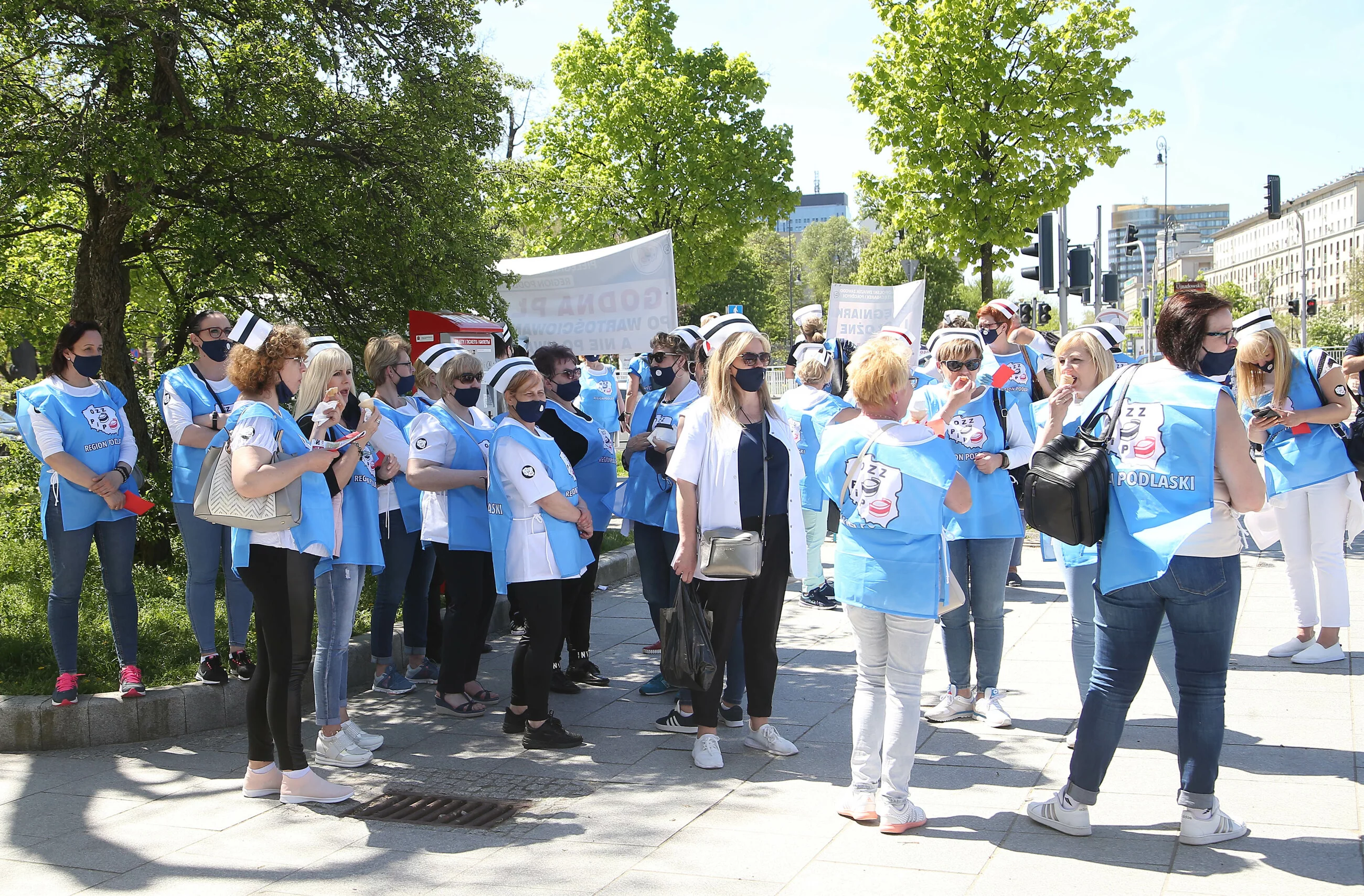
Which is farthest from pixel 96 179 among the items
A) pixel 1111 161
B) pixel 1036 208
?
pixel 1111 161

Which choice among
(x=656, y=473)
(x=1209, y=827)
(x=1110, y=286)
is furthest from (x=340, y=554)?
(x=1110, y=286)

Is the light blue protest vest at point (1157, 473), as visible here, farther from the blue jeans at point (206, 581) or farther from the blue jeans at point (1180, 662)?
the blue jeans at point (206, 581)

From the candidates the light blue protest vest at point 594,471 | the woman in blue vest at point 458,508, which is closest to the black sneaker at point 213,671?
the woman in blue vest at point 458,508

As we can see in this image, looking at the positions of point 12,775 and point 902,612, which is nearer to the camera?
point 902,612

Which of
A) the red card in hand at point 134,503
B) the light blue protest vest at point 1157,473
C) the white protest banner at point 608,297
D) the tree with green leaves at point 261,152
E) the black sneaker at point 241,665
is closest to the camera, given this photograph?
the light blue protest vest at point 1157,473

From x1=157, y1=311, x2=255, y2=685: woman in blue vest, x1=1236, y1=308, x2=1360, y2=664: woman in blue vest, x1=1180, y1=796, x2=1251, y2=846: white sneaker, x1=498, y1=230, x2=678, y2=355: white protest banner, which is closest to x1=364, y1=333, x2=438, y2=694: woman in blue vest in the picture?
x1=157, y1=311, x2=255, y2=685: woman in blue vest

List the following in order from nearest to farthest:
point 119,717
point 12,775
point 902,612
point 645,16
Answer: point 902,612, point 12,775, point 119,717, point 645,16

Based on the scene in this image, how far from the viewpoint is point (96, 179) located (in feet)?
26.1

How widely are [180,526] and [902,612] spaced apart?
13.3 ft

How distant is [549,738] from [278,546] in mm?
1663

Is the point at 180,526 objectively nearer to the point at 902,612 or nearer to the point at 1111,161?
the point at 902,612

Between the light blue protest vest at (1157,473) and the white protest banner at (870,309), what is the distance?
32.4 ft

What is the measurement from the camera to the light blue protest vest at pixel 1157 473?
393 centimetres

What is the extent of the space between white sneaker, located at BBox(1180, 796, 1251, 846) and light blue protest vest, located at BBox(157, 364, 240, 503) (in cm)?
496
